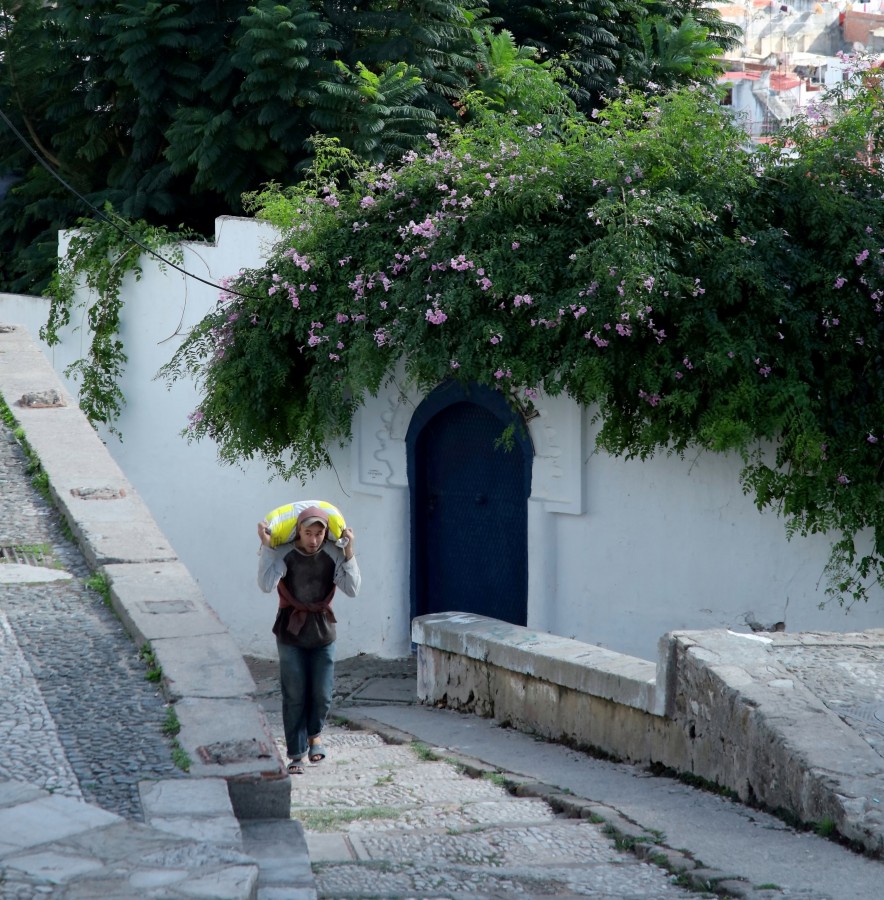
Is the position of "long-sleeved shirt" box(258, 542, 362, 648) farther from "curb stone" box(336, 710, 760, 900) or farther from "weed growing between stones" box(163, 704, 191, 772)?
"weed growing between stones" box(163, 704, 191, 772)

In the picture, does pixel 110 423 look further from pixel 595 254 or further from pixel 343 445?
pixel 595 254

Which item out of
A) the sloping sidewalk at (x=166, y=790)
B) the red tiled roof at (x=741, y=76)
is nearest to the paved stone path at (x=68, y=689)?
the sloping sidewalk at (x=166, y=790)

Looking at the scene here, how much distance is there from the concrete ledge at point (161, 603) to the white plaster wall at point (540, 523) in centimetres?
226

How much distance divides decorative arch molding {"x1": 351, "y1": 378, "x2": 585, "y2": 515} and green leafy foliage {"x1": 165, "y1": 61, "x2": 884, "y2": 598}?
265 millimetres

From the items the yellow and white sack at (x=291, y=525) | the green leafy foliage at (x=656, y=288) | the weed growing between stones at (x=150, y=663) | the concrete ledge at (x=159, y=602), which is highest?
the green leafy foliage at (x=656, y=288)

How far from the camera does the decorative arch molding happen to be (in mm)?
8742

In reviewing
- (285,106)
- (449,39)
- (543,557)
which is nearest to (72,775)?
(543,557)

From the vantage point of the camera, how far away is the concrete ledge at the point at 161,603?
4.01 m

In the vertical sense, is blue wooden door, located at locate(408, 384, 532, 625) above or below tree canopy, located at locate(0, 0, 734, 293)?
below

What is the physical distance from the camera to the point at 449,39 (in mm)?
11102

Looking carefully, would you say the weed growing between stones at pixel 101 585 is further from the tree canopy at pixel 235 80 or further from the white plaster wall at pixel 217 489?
the tree canopy at pixel 235 80

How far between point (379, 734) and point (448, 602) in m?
2.70

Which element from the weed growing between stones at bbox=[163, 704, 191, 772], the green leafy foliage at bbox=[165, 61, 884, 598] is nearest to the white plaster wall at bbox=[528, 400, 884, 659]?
the green leafy foliage at bbox=[165, 61, 884, 598]

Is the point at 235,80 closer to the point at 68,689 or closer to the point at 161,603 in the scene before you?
the point at 161,603
